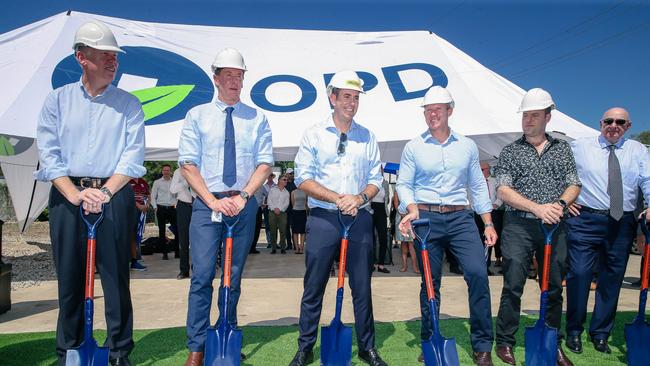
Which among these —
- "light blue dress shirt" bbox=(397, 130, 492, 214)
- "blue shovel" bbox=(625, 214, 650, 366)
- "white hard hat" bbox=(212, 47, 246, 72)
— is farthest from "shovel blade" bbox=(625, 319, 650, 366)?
"white hard hat" bbox=(212, 47, 246, 72)

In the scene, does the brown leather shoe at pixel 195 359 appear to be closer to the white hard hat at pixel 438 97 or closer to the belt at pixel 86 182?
the belt at pixel 86 182

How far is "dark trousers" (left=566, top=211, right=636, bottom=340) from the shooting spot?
4.49m

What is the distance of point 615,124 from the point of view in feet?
15.0

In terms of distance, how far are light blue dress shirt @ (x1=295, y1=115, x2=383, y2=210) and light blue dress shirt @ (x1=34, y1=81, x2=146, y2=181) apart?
4.14ft

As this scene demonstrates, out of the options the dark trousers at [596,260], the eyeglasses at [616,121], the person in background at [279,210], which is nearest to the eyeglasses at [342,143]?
the dark trousers at [596,260]

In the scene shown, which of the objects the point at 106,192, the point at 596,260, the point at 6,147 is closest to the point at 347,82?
the point at 106,192

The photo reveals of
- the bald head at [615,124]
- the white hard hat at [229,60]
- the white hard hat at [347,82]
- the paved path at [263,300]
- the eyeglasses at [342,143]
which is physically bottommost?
the paved path at [263,300]

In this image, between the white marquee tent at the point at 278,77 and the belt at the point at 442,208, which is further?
the white marquee tent at the point at 278,77

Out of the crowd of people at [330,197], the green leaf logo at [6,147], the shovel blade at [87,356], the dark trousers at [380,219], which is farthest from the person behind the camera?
the dark trousers at [380,219]

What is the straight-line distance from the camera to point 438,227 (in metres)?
3.99

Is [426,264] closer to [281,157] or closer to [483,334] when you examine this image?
[483,334]

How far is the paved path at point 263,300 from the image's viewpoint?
5414mm

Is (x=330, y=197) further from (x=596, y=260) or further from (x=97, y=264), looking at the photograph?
(x=596, y=260)

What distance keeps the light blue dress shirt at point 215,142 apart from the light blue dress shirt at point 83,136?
42cm
